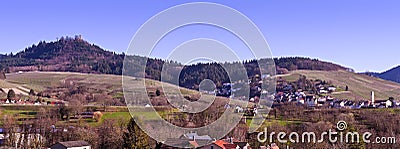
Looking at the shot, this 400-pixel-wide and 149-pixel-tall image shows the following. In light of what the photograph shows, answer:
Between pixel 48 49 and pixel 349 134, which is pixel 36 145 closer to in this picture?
pixel 349 134

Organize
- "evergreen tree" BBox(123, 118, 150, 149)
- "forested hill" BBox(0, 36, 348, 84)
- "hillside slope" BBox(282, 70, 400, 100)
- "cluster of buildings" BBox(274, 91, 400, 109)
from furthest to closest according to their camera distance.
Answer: "forested hill" BBox(0, 36, 348, 84)
"hillside slope" BBox(282, 70, 400, 100)
"cluster of buildings" BBox(274, 91, 400, 109)
"evergreen tree" BBox(123, 118, 150, 149)

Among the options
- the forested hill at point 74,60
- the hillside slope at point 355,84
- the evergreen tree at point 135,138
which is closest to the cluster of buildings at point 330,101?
the hillside slope at point 355,84

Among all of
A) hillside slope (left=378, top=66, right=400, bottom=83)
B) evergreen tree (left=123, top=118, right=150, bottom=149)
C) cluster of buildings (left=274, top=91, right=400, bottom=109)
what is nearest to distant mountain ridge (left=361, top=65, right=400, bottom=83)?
hillside slope (left=378, top=66, right=400, bottom=83)

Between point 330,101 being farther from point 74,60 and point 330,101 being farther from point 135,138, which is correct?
point 74,60

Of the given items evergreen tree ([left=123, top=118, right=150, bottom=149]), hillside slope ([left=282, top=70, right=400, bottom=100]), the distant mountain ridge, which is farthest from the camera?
the distant mountain ridge

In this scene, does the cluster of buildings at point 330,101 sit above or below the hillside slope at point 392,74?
below

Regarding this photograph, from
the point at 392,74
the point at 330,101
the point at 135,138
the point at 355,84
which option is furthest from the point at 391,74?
the point at 135,138

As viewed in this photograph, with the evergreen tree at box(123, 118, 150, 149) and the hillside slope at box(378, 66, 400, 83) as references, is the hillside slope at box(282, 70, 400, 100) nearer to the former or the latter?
the evergreen tree at box(123, 118, 150, 149)

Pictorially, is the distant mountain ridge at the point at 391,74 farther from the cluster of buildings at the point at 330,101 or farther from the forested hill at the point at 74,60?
the cluster of buildings at the point at 330,101

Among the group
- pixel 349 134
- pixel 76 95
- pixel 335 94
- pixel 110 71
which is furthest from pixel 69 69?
pixel 349 134
